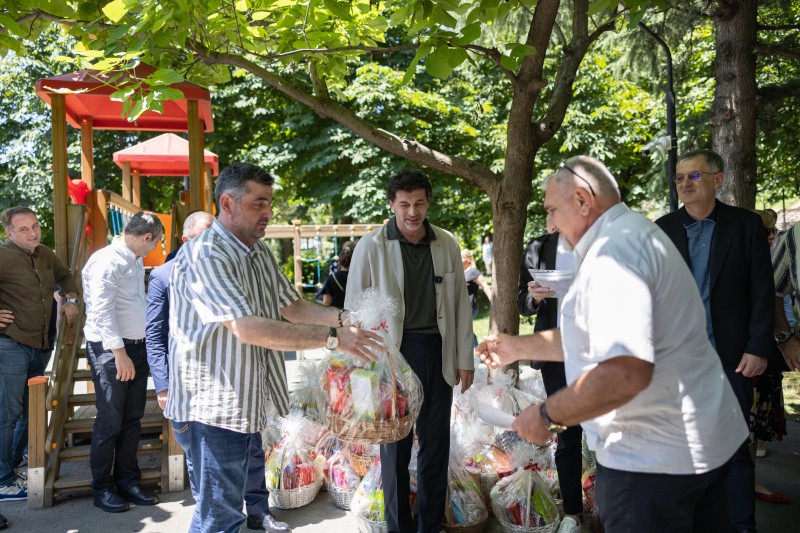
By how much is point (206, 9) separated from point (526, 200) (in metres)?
2.84

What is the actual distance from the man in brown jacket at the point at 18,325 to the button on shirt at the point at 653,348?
4.96 metres

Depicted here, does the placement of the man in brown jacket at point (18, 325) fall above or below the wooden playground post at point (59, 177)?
below

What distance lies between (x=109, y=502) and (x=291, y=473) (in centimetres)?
149

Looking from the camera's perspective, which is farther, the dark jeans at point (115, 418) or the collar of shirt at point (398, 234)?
the dark jeans at point (115, 418)

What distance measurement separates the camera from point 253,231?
3.13 m

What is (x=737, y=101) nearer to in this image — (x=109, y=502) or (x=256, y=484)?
(x=256, y=484)

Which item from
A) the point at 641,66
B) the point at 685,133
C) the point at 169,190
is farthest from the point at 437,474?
the point at 169,190

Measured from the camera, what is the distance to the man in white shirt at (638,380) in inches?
77.2

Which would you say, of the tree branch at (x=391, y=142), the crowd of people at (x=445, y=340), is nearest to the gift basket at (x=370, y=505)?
the crowd of people at (x=445, y=340)

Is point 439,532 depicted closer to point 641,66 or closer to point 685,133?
point 641,66

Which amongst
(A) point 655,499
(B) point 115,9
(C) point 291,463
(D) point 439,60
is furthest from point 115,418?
(A) point 655,499

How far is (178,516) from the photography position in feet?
16.2

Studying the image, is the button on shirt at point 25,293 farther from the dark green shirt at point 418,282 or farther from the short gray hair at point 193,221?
the dark green shirt at point 418,282

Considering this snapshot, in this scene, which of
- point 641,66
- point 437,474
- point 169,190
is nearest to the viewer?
point 437,474
